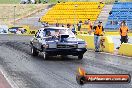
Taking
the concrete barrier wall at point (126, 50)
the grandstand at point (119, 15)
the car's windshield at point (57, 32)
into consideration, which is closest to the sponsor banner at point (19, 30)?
the grandstand at point (119, 15)

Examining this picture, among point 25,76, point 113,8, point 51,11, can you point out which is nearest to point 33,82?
point 25,76

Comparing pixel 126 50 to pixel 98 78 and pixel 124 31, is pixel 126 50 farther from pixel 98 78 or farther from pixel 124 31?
pixel 98 78

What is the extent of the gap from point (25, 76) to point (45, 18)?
2017 inches

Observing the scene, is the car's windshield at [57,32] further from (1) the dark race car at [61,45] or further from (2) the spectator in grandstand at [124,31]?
(2) the spectator in grandstand at [124,31]

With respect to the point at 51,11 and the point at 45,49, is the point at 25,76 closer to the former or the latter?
the point at 45,49

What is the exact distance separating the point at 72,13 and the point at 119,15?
29.3ft

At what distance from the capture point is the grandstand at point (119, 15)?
5403 centimetres

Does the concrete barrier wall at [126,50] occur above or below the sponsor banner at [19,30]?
above

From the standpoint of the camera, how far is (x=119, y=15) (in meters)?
58.0

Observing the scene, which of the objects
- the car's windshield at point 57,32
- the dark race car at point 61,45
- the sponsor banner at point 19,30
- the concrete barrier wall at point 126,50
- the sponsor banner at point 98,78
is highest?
the sponsor banner at point 98,78

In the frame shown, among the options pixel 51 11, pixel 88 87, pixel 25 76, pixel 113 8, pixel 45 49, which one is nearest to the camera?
pixel 88 87

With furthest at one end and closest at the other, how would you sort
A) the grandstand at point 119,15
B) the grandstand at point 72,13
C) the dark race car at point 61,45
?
the grandstand at point 72,13, the grandstand at point 119,15, the dark race car at point 61,45

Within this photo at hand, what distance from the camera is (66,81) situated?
1075cm

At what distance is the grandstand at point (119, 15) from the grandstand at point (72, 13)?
2.61 m
